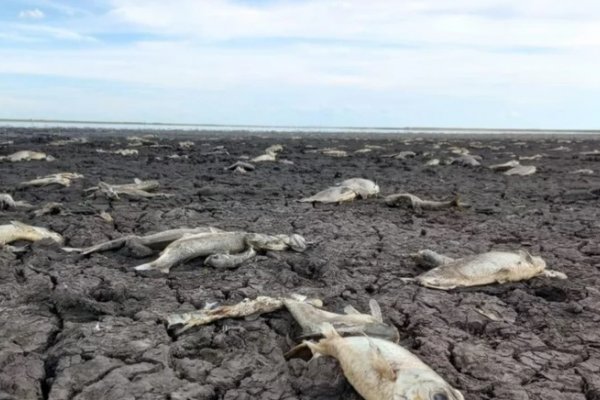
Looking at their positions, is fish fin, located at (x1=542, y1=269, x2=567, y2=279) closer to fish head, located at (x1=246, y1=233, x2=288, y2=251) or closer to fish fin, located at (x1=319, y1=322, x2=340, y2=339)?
fish head, located at (x1=246, y1=233, x2=288, y2=251)

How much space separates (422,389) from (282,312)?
1857 millimetres

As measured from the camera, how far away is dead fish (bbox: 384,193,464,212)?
9336mm

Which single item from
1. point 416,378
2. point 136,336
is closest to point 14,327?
point 136,336

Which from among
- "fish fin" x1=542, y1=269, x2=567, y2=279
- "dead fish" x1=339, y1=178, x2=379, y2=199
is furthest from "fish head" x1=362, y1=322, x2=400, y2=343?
"dead fish" x1=339, y1=178, x2=379, y2=199

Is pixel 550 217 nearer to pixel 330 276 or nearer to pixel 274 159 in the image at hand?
pixel 330 276

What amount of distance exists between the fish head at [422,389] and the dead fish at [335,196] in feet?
21.6

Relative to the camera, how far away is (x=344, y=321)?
429 cm

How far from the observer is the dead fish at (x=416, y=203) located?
30.6 ft

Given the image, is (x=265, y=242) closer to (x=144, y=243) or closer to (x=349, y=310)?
(x=144, y=243)

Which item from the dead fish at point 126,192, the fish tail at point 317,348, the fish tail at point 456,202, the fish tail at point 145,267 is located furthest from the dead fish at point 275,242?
the dead fish at point 126,192

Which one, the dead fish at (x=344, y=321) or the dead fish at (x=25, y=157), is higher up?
the dead fish at (x=344, y=321)

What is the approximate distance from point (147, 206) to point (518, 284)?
5522 mm

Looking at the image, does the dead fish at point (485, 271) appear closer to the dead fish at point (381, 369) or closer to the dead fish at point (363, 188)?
the dead fish at point (381, 369)

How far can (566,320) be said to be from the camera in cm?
491
